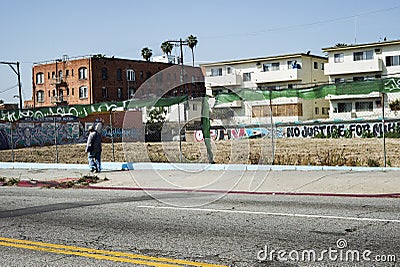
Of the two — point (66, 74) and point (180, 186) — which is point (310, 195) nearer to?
point (180, 186)

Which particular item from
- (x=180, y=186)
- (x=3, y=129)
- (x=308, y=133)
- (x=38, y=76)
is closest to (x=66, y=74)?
(x=38, y=76)

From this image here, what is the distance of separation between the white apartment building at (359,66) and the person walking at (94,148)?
3452 centimetres

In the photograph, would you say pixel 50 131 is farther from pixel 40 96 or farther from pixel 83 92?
pixel 40 96

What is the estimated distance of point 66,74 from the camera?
7781cm

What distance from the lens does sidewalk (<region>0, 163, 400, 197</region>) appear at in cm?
1380

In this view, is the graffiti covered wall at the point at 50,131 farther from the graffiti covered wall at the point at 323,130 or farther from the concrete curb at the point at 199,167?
the concrete curb at the point at 199,167

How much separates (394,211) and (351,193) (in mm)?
2673

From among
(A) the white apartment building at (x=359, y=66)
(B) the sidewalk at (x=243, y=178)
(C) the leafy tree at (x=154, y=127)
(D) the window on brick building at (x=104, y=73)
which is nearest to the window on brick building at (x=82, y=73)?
(D) the window on brick building at (x=104, y=73)

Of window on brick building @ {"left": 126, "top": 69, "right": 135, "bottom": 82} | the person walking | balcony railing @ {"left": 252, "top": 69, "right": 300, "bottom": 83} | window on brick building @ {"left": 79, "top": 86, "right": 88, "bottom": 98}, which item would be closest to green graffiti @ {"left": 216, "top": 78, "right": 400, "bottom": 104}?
the person walking

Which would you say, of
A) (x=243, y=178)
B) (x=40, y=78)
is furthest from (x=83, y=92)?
(x=243, y=178)

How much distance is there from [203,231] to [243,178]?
7.49 metres

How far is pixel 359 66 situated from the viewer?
57.4 m

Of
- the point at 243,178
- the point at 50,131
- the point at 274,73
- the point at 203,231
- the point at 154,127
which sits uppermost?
the point at 274,73

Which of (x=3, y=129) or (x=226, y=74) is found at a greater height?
(x=226, y=74)
